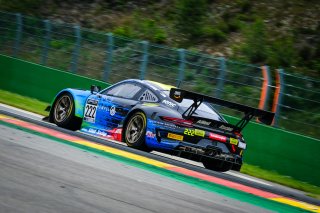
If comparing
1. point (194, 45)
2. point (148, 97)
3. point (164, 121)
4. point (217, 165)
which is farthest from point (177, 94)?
point (194, 45)

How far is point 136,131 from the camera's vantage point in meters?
12.2

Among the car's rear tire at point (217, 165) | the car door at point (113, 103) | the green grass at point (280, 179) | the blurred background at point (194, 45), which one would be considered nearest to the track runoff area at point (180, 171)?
the car door at point (113, 103)

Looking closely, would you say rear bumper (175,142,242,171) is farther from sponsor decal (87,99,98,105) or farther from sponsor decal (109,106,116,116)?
sponsor decal (87,99,98,105)

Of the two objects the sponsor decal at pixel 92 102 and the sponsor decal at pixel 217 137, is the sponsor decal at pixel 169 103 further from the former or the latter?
the sponsor decal at pixel 92 102

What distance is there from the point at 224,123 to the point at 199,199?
3.99 meters

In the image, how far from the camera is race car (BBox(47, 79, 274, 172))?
1142cm

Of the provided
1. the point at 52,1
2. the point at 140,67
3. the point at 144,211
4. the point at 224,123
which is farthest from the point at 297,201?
the point at 52,1

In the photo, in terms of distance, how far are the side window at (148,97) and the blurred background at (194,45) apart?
63 centimetres

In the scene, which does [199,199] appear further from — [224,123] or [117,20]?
[117,20]

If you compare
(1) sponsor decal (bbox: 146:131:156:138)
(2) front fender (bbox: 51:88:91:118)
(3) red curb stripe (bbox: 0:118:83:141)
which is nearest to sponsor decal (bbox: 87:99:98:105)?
(2) front fender (bbox: 51:88:91:118)

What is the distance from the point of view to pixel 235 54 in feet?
79.6

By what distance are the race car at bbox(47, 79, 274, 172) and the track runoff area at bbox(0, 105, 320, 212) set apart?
323 mm

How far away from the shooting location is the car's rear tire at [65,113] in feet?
45.5

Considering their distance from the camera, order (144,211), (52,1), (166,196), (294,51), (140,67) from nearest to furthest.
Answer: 1. (144,211)
2. (166,196)
3. (140,67)
4. (294,51)
5. (52,1)
